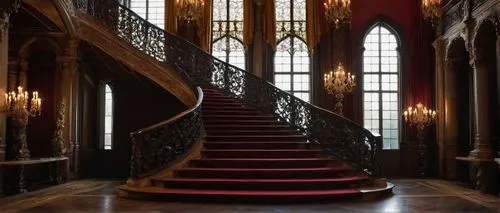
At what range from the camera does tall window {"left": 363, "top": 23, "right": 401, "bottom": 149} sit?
1741 centimetres

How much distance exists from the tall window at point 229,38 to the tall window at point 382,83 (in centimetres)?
381

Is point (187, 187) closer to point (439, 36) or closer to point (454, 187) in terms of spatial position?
point (454, 187)

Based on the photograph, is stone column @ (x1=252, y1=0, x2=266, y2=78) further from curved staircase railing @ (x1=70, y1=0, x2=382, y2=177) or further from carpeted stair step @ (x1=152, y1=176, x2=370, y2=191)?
carpeted stair step @ (x1=152, y1=176, x2=370, y2=191)

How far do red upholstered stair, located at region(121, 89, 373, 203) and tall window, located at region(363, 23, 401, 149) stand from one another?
17.1 ft

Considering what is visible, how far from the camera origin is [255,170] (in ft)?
32.5

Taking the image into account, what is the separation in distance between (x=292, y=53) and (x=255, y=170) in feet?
26.7

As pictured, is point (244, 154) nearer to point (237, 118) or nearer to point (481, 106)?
point (237, 118)

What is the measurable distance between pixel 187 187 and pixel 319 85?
8.44 m

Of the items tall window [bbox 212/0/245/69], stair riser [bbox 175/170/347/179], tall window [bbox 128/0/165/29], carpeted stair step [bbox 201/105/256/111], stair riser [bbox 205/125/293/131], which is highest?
tall window [bbox 128/0/165/29]

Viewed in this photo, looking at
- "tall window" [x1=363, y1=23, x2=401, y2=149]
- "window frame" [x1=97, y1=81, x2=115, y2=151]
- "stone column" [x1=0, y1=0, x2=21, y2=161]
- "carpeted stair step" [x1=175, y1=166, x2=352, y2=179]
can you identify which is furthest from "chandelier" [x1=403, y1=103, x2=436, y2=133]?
"stone column" [x1=0, y1=0, x2=21, y2=161]

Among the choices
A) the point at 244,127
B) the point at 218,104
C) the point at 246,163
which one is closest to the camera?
the point at 246,163

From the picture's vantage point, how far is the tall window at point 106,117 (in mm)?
17266

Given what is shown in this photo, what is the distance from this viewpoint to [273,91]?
13.6 meters

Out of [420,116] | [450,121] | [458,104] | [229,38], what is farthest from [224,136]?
[458,104]
